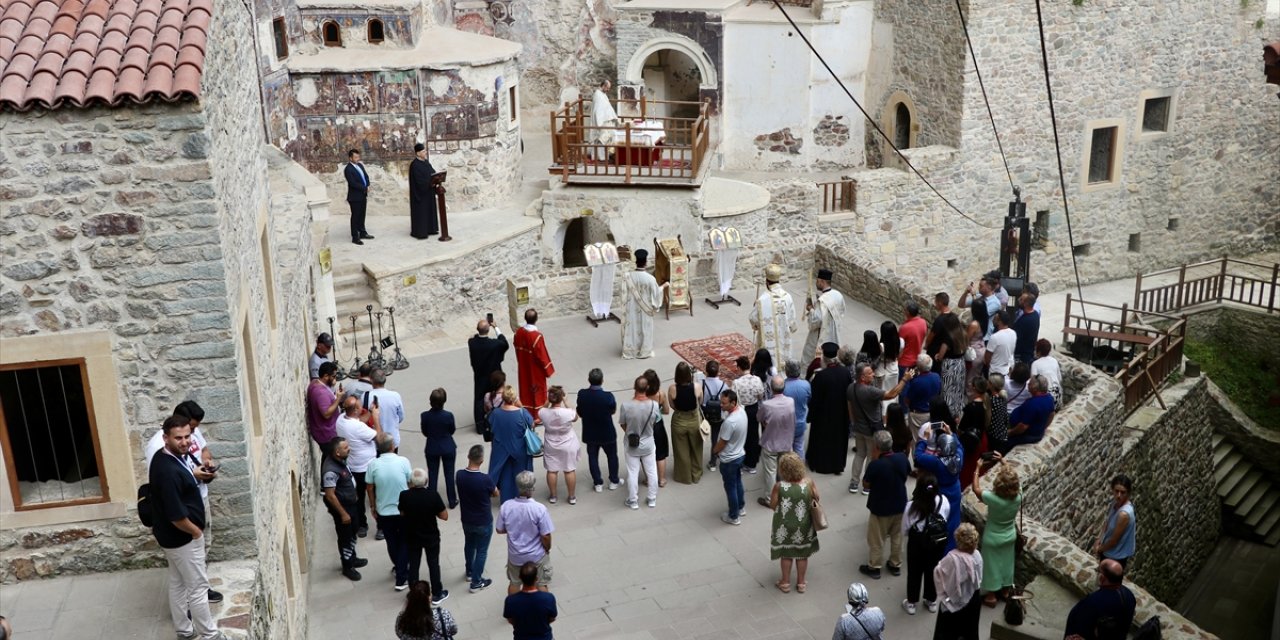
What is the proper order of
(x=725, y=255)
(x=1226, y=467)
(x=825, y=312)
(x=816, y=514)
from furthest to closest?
(x=1226, y=467) < (x=725, y=255) < (x=825, y=312) < (x=816, y=514)

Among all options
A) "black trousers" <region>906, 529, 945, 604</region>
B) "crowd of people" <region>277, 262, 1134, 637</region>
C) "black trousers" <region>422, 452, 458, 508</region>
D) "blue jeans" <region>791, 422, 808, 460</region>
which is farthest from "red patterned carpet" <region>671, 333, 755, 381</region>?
"black trousers" <region>906, 529, 945, 604</region>

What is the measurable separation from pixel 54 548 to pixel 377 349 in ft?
26.6

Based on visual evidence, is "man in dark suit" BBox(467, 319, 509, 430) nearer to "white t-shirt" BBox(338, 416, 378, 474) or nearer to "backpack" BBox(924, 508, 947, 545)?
"white t-shirt" BBox(338, 416, 378, 474)


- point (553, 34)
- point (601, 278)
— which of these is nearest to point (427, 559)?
point (601, 278)

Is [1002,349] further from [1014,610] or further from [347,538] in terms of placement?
[347,538]

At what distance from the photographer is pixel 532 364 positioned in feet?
43.1

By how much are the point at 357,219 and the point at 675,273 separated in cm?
468

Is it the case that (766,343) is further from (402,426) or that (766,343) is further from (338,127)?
(338,127)

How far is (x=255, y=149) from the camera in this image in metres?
9.68

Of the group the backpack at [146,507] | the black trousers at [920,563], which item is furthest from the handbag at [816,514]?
the backpack at [146,507]

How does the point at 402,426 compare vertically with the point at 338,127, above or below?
below

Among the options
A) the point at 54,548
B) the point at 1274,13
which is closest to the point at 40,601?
the point at 54,548

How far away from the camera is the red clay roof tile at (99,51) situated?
692 cm

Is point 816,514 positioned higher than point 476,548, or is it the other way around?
point 816,514
